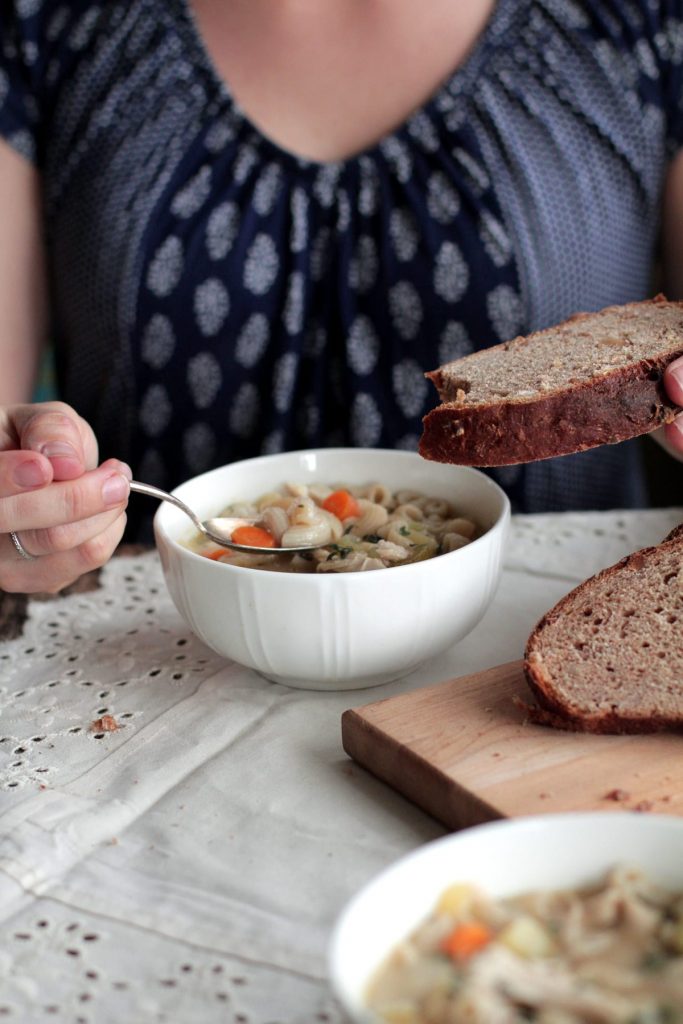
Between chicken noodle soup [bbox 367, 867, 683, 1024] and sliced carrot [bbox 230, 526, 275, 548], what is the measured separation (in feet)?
2.84

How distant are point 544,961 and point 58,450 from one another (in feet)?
3.40

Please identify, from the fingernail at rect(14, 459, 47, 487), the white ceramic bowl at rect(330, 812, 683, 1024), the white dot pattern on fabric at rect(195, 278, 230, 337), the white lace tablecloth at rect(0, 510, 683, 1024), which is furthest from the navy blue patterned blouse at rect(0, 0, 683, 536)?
the white ceramic bowl at rect(330, 812, 683, 1024)

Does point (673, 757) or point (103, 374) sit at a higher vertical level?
point (103, 374)

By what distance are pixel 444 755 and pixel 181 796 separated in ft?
1.15

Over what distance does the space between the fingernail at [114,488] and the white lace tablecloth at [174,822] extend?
1.01 ft

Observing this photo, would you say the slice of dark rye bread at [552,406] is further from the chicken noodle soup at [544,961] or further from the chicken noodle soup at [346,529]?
the chicken noodle soup at [544,961]

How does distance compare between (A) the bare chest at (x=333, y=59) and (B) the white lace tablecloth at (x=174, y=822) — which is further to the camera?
(A) the bare chest at (x=333, y=59)

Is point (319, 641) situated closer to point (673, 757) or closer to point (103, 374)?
point (673, 757)

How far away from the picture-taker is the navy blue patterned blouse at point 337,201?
102 inches

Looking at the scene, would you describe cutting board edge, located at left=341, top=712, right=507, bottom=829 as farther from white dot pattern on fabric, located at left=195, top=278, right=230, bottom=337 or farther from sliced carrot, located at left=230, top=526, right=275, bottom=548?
white dot pattern on fabric, located at left=195, top=278, right=230, bottom=337

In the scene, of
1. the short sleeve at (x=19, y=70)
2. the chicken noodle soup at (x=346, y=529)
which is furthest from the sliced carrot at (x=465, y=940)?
the short sleeve at (x=19, y=70)

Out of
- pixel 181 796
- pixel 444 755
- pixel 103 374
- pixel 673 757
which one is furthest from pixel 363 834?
pixel 103 374

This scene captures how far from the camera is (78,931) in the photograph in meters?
1.12

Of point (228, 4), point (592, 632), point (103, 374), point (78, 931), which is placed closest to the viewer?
point (78, 931)
